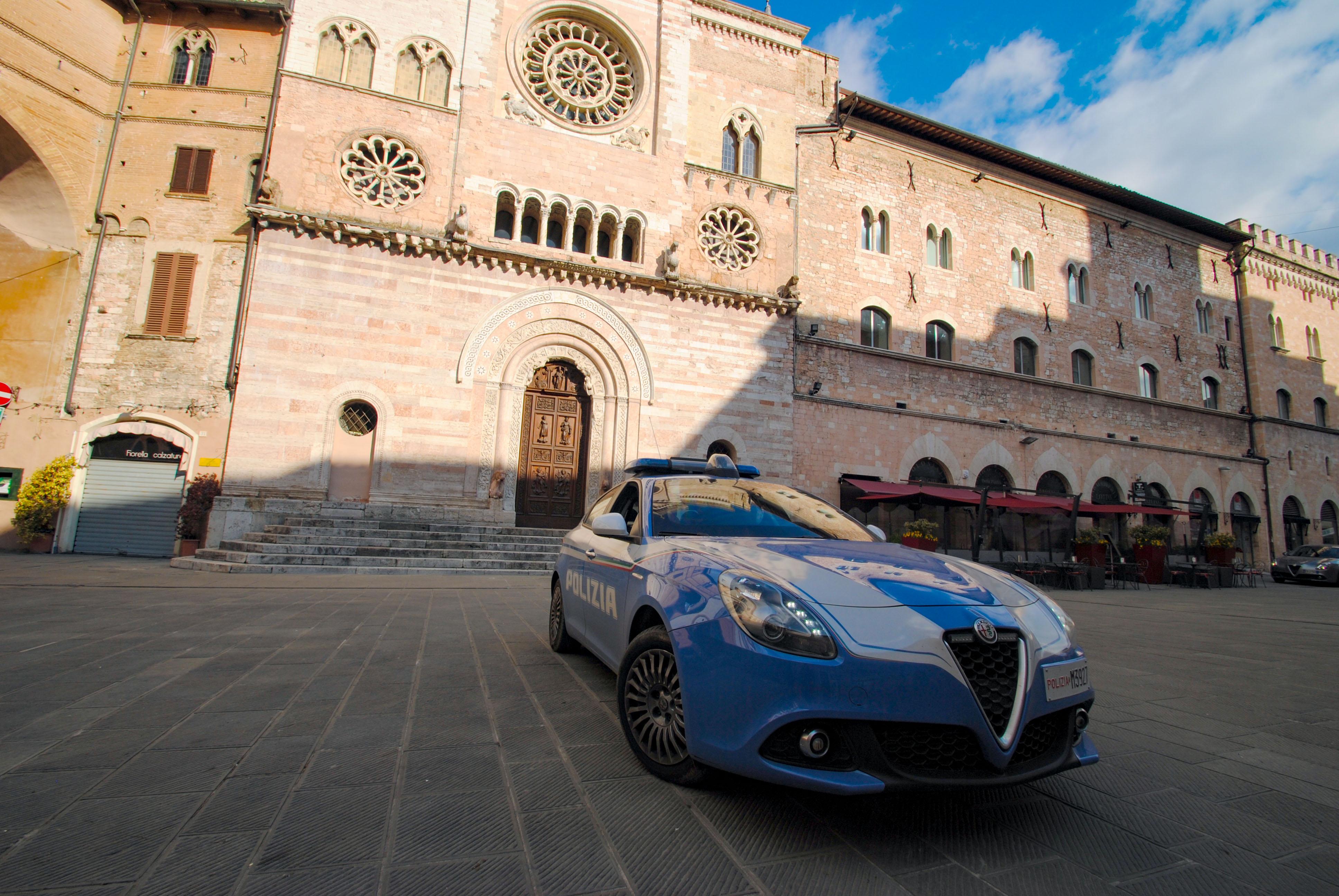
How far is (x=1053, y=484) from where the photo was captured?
2147 cm

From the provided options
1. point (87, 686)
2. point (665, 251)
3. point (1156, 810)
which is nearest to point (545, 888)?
point (1156, 810)

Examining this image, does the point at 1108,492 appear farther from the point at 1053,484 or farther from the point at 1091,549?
the point at 1091,549

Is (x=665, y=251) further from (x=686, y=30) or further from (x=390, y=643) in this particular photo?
(x=390, y=643)

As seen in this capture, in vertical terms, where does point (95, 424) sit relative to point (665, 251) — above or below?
below

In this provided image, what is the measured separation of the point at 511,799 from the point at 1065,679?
2281 mm

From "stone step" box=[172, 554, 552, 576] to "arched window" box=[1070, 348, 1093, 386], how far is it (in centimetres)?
2146

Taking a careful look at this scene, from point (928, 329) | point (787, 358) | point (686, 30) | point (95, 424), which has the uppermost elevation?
point (686, 30)

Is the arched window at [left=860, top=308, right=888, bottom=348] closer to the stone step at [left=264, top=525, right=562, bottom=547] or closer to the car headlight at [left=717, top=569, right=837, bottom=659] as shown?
the stone step at [left=264, top=525, right=562, bottom=547]

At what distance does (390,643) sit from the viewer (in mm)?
5246

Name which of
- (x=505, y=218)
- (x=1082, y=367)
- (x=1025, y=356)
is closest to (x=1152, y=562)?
(x=1025, y=356)

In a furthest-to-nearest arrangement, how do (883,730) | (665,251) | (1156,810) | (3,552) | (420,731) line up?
1. (665,251)
2. (3,552)
3. (420,731)
4. (1156,810)
5. (883,730)

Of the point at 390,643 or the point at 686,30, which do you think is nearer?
the point at 390,643

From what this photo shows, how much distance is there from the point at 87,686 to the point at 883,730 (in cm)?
464

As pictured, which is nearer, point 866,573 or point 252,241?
point 866,573
